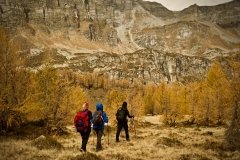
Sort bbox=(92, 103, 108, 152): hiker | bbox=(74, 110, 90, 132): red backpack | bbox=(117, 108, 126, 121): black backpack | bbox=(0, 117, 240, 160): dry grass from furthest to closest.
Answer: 1. bbox=(117, 108, 126, 121): black backpack
2. bbox=(92, 103, 108, 152): hiker
3. bbox=(74, 110, 90, 132): red backpack
4. bbox=(0, 117, 240, 160): dry grass

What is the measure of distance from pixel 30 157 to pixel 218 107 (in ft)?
115

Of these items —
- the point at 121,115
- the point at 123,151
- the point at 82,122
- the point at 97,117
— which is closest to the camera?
the point at 82,122

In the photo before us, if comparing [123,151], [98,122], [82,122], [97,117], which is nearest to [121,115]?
[98,122]

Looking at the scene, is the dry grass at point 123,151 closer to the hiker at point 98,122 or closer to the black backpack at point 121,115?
the hiker at point 98,122

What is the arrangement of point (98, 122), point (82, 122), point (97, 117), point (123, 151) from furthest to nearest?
point (98, 122) < point (97, 117) < point (123, 151) < point (82, 122)

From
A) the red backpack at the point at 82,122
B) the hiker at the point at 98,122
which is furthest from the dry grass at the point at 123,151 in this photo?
the red backpack at the point at 82,122

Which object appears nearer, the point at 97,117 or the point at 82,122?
the point at 82,122

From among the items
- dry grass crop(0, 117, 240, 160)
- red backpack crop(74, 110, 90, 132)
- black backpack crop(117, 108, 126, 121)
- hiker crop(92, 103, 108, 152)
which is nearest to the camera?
dry grass crop(0, 117, 240, 160)

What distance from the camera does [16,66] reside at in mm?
25812

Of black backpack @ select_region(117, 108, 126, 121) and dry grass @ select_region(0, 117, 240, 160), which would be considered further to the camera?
black backpack @ select_region(117, 108, 126, 121)

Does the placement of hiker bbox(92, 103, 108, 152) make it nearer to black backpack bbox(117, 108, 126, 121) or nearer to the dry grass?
the dry grass

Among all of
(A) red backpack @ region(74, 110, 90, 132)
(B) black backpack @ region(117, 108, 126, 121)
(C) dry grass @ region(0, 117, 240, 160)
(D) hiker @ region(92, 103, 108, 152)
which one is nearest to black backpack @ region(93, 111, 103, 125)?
(D) hiker @ region(92, 103, 108, 152)

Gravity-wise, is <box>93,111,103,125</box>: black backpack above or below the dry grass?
above

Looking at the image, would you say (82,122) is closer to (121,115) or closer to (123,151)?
(123,151)
